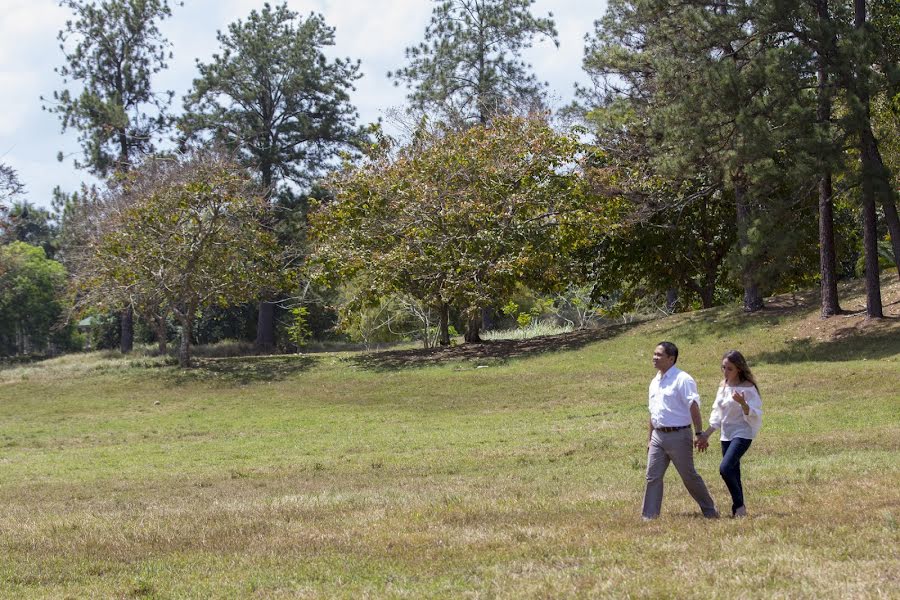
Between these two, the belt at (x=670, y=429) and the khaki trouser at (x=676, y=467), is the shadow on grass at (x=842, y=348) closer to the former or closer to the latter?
the khaki trouser at (x=676, y=467)

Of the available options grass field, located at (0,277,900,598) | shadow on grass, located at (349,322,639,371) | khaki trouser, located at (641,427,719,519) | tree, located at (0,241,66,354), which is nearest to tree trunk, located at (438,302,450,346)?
shadow on grass, located at (349,322,639,371)

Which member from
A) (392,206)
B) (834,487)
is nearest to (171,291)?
(392,206)

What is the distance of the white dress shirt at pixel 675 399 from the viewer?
→ 870cm

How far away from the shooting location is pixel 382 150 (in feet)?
120

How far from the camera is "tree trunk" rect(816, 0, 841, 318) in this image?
25797mm

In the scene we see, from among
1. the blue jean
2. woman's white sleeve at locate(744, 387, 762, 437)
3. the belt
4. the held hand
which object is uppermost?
woman's white sleeve at locate(744, 387, 762, 437)

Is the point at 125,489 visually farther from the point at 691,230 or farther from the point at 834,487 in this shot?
the point at 691,230

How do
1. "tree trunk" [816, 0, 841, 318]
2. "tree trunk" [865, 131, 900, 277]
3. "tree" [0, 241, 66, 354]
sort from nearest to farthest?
"tree trunk" [865, 131, 900, 277] < "tree trunk" [816, 0, 841, 318] < "tree" [0, 241, 66, 354]

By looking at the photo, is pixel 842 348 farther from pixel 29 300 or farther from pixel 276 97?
pixel 29 300

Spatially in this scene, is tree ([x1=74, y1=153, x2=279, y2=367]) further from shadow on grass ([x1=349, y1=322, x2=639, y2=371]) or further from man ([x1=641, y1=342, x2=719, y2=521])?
man ([x1=641, y1=342, x2=719, y2=521])

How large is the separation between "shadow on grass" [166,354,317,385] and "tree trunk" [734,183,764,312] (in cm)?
1546

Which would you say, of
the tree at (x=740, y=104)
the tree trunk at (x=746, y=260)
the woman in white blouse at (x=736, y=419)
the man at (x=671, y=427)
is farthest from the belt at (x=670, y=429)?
the tree trunk at (x=746, y=260)

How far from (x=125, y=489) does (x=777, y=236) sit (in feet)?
62.9

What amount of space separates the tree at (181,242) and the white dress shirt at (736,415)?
27.2m
